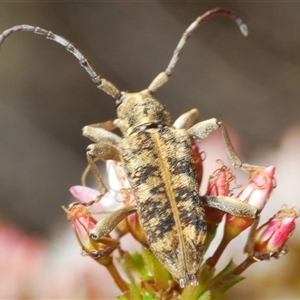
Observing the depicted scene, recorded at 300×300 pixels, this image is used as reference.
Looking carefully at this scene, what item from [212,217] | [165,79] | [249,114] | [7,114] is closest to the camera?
[212,217]

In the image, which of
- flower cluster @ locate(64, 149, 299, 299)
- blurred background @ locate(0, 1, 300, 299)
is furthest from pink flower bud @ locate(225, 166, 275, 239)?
blurred background @ locate(0, 1, 300, 299)

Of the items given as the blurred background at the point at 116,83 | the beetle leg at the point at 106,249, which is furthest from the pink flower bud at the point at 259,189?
the blurred background at the point at 116,83

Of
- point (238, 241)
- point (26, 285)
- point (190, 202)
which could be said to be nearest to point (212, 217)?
point (190, 202)

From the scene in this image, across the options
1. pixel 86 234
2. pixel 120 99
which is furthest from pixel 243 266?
pixel 120 99

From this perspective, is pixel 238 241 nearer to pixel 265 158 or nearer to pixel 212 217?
pixel 265 158

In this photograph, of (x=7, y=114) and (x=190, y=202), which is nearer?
(x=190, y=202)

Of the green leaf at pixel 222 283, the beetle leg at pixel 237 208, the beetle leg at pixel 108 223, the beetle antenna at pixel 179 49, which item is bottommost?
the green leaf at pixel 222 283

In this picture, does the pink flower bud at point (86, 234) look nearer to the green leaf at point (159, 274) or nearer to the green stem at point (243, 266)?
the green leaf at point (159, 274)
